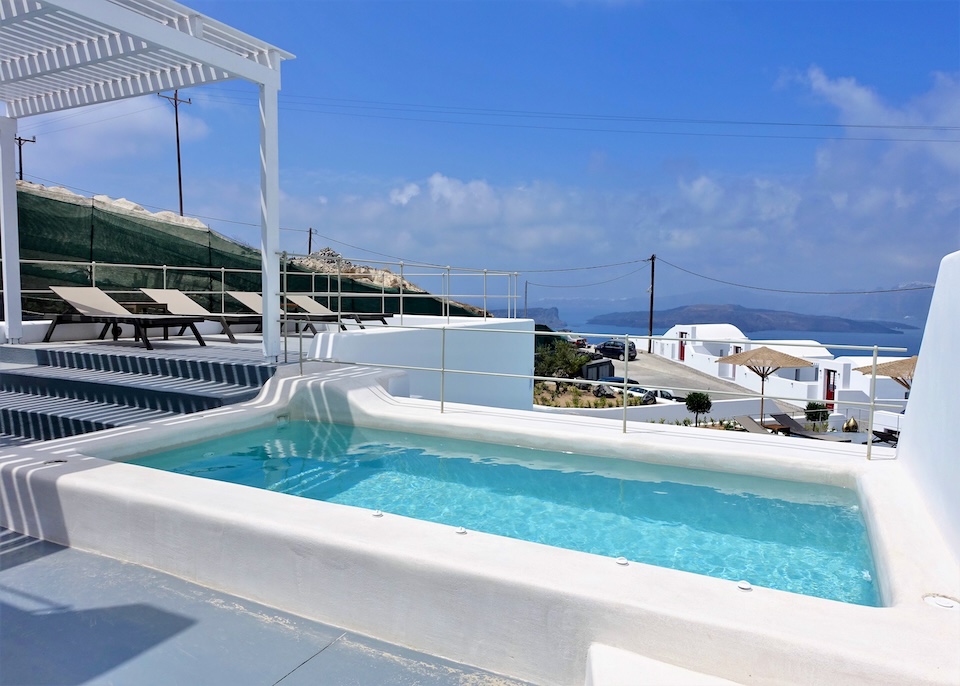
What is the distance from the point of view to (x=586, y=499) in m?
3.18

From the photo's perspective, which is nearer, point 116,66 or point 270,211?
point 116,66

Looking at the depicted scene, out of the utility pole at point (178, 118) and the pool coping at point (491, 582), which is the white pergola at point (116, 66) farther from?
the utility pole at point (178, 118)

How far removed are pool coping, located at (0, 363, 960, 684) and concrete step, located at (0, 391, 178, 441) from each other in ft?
3.49

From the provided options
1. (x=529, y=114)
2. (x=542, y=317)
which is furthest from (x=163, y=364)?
(x=542, y=317)

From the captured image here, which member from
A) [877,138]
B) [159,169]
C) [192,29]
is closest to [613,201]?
[877,138]

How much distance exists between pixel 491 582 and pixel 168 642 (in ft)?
3.13

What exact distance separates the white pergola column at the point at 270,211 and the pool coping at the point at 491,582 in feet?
7.77

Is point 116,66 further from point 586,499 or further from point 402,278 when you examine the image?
point 586,499

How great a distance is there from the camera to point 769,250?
116500 mm

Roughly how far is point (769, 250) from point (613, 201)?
41.9 m

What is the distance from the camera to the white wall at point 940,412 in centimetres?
200

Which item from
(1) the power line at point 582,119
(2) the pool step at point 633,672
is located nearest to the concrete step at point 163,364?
(2) the pool step at point 633,672

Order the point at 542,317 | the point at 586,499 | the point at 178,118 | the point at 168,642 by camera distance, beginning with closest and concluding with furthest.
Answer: the point at 168,642
the point at 586,499
the point at 178,118
the point at 542,317

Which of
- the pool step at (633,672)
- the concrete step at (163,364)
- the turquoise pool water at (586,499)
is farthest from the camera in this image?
the concrete step at (163,364)
